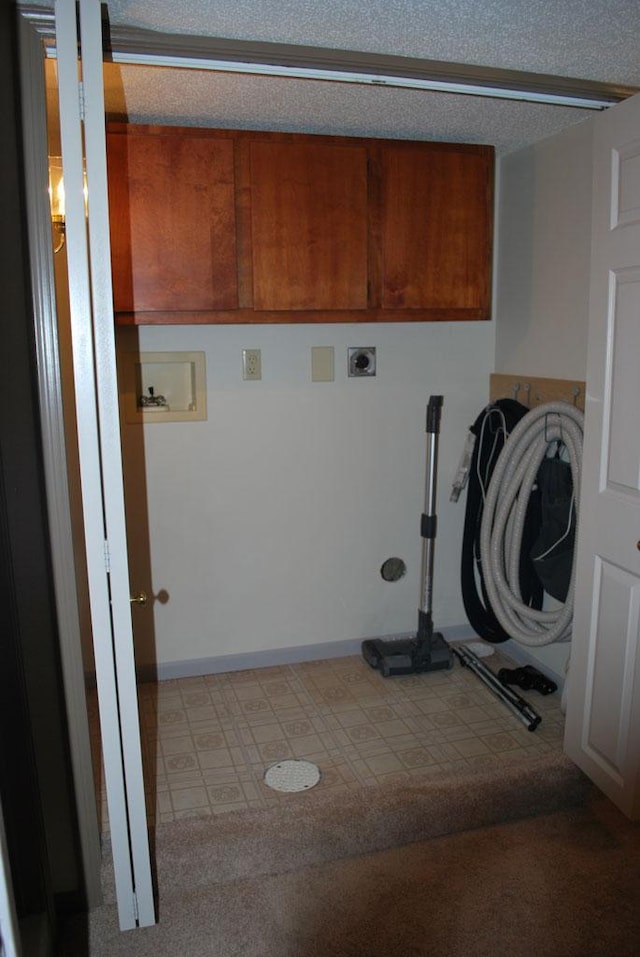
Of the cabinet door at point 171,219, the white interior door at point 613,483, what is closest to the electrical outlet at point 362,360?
the cabinet door at point 171,219

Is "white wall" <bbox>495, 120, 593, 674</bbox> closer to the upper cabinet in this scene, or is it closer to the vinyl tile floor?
the upper cabinet

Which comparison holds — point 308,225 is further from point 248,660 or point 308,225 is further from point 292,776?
point 292,776

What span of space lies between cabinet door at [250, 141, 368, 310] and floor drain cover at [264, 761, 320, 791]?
5.32 feet

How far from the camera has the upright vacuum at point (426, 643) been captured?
3.20 m

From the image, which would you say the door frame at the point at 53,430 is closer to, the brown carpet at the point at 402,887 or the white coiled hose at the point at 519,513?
the brown carpet at the point at 402,887

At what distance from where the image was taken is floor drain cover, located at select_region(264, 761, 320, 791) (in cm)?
247

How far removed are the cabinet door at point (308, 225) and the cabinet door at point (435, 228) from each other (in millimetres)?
115

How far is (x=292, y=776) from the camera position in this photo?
252 cm

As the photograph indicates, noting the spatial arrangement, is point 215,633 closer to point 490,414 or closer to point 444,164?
point 490,414

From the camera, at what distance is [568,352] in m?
2.92

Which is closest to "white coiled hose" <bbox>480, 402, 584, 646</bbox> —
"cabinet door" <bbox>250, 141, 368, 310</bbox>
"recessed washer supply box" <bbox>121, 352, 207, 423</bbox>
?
"cabinet door" <bbox>250, 141, 368, 310</bbox>

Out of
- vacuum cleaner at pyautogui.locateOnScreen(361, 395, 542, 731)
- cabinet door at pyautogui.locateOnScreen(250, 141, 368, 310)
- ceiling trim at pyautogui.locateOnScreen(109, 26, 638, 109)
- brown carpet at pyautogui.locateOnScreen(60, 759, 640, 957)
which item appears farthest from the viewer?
vacuum cleaner at pyautogui.locateOnScreen(361, 395, 542, 731)

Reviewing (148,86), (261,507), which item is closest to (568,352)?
(261,507)

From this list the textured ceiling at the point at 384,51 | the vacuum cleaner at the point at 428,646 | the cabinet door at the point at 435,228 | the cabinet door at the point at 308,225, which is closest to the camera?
the textured ceiling at the point at 384,51
